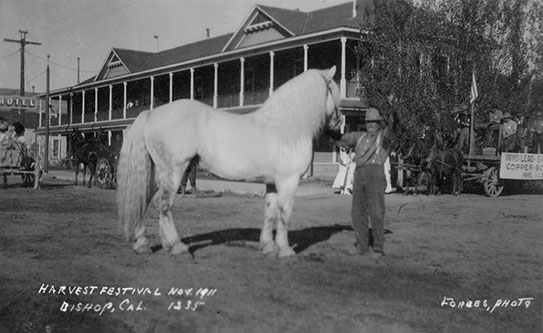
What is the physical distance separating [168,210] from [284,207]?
1.32 m

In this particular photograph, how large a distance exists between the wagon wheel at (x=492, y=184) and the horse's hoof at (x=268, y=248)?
12.2m

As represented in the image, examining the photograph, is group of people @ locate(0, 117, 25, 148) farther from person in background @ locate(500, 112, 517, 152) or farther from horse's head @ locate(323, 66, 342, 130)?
person in background @ locate(500, 112, 517, 152)

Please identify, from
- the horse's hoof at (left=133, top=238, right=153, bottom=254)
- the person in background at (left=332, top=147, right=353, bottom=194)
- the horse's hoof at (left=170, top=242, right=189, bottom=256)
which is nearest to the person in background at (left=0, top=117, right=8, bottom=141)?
the person in background at (left=332, top=147, right=353, bottom=194)

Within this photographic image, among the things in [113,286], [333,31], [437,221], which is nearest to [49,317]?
[113,286]

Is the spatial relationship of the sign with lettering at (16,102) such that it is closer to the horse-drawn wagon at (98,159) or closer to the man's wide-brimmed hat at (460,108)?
the horse-drawn wagon at (98,159)

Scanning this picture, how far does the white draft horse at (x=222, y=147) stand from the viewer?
20.1 feet

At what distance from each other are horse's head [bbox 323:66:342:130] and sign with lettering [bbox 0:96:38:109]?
17.8m

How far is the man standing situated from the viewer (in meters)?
6.66

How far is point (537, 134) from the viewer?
15695 millimetres

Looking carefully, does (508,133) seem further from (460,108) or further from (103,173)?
(103,173)

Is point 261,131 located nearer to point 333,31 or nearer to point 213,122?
point 213,122

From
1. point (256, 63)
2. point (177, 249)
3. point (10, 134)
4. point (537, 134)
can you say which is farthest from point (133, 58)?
point (177, 249)

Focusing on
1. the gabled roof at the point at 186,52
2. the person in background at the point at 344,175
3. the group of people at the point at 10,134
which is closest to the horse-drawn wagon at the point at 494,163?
the person in background at the point at 344,175

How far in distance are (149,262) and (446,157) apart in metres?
12.7
